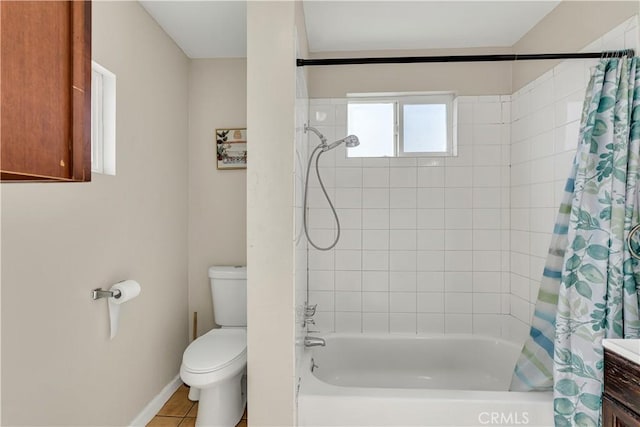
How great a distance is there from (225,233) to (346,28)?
168 centimetres

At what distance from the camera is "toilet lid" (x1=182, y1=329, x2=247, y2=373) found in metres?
2.08

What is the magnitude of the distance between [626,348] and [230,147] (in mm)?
2542

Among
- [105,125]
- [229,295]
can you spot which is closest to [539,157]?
[229,295]

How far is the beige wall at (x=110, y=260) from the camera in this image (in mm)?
1436

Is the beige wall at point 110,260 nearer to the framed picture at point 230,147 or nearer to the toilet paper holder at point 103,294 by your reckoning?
the toilet paper holder at point 103,294

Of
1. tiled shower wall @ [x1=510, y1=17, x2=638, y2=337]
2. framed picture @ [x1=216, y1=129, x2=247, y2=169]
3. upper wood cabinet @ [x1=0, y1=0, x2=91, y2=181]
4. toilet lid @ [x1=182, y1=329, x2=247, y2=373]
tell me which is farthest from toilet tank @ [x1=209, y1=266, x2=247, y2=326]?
upper wood cabinet @ [x1=0, y1=0, x2=91, y2=181]

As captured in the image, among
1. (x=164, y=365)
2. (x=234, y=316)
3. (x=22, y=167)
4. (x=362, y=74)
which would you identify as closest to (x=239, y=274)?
(x=234, y=316)

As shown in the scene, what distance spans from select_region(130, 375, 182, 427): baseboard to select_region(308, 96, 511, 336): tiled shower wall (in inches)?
42.3

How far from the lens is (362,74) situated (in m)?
2.82

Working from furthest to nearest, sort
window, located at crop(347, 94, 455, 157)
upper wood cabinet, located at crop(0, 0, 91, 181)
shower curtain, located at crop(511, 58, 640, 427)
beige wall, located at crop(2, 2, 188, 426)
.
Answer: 1. window, located at crop(347, 94, 455, 157)
2. shower curtain, located at crop(511, 58, 640, 427)
3. beige wall, located at crop(2, 2, 188, 426)
4. upper wood cabinet, located at crop(0, 0, 91, 181)

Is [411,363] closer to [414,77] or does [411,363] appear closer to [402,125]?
[402,125]

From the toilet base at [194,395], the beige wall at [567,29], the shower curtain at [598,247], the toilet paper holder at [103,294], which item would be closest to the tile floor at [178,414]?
the toilet base at [194,395]

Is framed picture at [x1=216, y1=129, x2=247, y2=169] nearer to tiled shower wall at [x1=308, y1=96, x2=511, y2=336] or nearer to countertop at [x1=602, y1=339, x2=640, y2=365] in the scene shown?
tiled shower wall at [x1=308, y1=96, x2=511, y2=336]

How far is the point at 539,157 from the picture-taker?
2383mm
